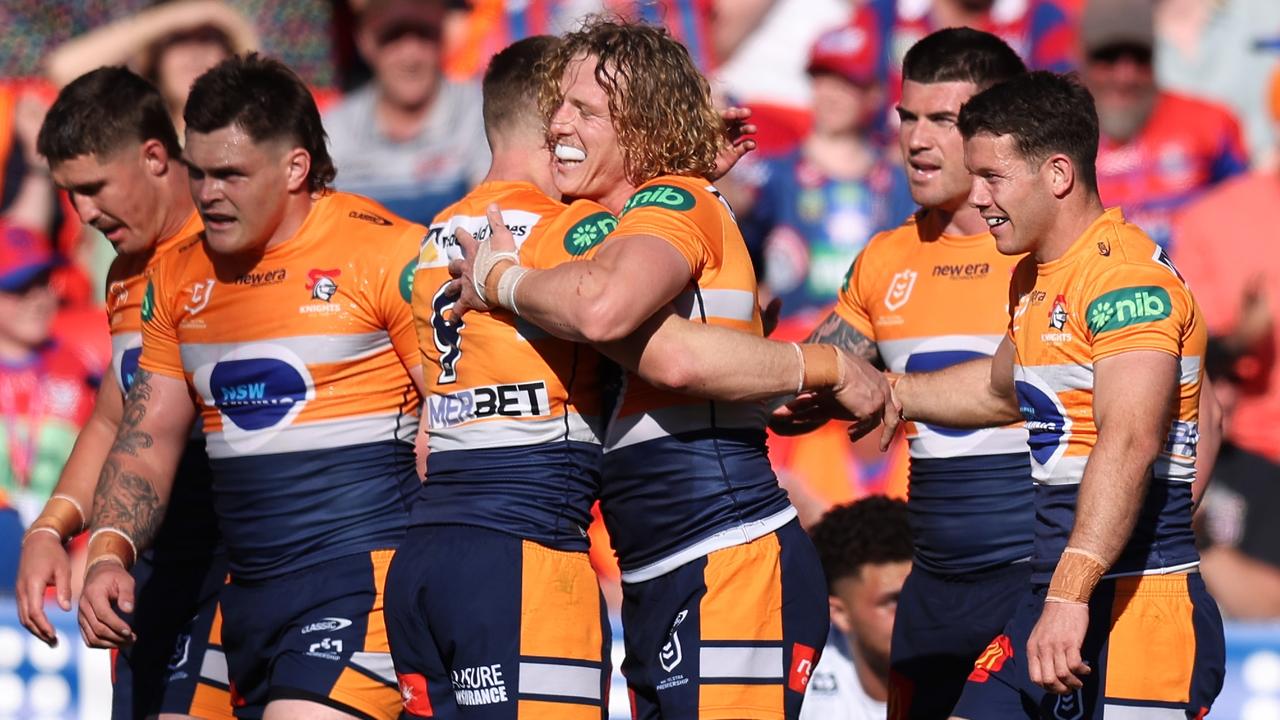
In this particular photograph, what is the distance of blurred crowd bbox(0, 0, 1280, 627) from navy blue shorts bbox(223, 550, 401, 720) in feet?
15.0

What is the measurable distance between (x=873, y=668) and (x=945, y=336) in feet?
5.63

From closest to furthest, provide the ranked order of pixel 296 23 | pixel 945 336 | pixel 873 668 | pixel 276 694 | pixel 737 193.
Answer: pixel 276 694
pixel 945 336
pixel 873 668
pixel 737 193
pixel 296 23

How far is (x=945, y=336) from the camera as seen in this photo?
5.34 meters

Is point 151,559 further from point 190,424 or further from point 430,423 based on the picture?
point 430,423

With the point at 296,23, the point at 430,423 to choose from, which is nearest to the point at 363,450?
the point at 430,423

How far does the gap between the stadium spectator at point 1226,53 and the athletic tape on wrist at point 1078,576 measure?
6.79 meters

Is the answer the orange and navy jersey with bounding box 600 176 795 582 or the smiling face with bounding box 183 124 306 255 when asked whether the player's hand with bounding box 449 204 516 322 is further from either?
the smiling face with bounding box 183 124 306 255

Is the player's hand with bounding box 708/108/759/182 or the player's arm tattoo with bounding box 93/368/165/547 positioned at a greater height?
the player's hand with bounding box 708/108/759/182

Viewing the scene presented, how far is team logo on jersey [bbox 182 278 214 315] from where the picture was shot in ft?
17.2

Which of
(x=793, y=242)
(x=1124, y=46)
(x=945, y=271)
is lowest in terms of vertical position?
(x=945, y=271)

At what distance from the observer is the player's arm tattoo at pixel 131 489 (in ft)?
17.1

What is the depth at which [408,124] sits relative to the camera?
1021 cm

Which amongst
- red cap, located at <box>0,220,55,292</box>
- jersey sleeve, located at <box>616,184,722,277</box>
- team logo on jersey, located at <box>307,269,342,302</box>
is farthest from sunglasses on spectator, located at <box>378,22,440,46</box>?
jersey sleeve, located at <box>616,184,722,277</box>

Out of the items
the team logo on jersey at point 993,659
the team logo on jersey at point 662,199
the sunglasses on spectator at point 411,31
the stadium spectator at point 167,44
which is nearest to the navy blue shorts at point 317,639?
the team logo on jersey at point 662,199
